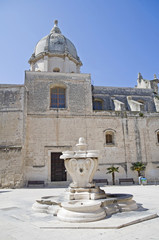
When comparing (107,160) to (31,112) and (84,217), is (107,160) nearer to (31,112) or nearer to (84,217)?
(31,112)

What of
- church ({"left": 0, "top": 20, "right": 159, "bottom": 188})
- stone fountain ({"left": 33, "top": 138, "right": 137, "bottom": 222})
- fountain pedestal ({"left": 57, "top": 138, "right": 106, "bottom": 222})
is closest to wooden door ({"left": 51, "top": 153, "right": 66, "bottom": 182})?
church ({"left": 0, "top": 20, "right": 159, "bottom": 188})

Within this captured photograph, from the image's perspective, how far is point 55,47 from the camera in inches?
885

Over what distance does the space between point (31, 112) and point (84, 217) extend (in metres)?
14.0

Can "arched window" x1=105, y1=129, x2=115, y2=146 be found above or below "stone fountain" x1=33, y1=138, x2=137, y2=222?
above

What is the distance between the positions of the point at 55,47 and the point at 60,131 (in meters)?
10.5

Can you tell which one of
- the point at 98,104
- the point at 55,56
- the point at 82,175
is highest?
the point at 55,56

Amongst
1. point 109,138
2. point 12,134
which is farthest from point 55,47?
point 109,138

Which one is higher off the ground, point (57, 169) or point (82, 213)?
point (57, 169)

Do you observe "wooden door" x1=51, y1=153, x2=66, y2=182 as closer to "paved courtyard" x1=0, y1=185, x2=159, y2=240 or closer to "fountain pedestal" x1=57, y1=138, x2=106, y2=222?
"fountain pedestal" x1=57, y1=138, x2=106, y2=222

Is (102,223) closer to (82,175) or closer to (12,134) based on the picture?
(82,175)

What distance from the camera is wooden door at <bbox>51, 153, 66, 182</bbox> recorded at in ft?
54.6

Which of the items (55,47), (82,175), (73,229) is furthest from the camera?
(55,47)

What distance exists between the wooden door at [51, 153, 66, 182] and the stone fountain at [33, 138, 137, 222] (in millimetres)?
10685

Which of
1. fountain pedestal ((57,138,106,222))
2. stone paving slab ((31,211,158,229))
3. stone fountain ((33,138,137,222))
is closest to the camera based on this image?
stone paving slab ((31,211,158,229))
